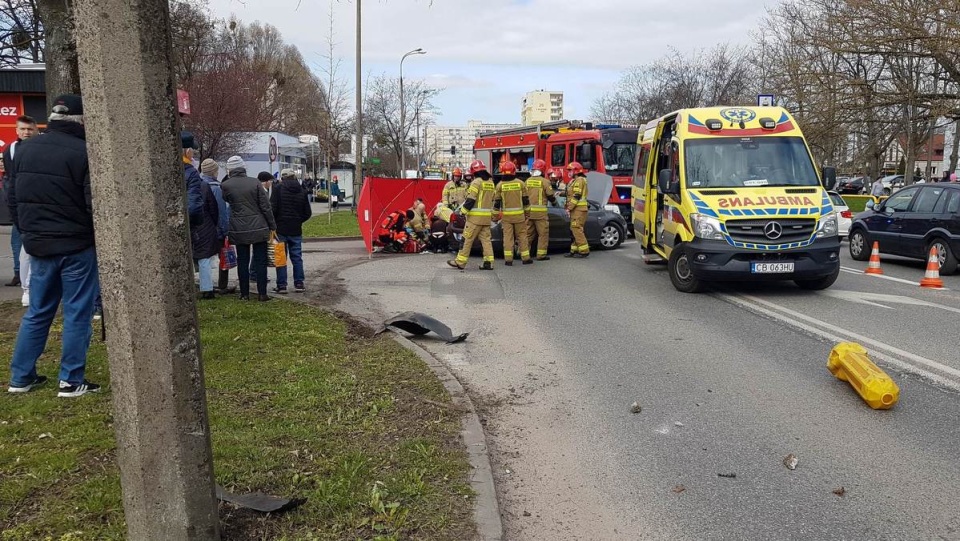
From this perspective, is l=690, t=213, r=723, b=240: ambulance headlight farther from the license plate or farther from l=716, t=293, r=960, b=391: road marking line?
l=716, t=293, r=960, b=391: road marking line

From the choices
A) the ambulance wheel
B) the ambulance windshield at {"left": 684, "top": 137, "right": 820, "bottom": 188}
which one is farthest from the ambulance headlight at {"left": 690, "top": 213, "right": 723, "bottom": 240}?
the ambulance windshield at {"left": 684, "top": 137, "right": 820, "bottom": 188}

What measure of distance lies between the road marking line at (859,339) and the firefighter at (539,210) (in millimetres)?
5049

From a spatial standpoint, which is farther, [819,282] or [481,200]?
[481,200]

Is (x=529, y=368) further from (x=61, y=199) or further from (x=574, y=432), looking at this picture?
(x=61, y=199)

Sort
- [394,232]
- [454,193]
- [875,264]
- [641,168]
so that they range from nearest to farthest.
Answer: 1. [875,264]
2. [641,168]
3. [394,232]
4. [454,193]

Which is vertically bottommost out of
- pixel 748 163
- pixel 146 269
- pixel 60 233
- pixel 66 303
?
pixel 66 303

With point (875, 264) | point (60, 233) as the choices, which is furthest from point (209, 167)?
point (875, 264)

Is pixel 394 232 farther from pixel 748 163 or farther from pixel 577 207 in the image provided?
pixel 748 163

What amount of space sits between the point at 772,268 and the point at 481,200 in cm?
549

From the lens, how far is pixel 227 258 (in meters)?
10.5

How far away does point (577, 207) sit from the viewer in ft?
49.9


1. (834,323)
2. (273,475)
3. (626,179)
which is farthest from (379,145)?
(273,475)

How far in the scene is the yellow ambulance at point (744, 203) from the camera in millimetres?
9844

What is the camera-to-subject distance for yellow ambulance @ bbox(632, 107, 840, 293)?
32.3 ft
